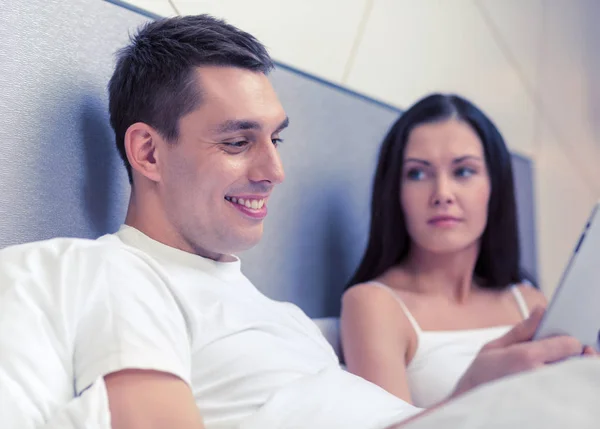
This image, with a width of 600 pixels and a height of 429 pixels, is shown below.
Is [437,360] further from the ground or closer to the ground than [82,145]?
closer to the ground

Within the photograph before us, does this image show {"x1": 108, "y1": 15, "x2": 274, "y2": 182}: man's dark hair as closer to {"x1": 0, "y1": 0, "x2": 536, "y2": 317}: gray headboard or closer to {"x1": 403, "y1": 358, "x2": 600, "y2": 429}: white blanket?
{"x1": 0, "y1": 0, "x2": 536, "y2": 317}: gray headboard

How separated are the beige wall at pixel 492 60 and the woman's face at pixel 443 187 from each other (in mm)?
229

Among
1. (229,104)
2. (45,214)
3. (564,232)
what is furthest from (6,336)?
(564,232)

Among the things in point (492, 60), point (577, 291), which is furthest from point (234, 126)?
point (492, 60)

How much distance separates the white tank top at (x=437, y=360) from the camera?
→ 129 cm

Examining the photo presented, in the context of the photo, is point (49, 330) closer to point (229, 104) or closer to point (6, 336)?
point (6, 336)

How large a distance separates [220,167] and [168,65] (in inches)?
5.8

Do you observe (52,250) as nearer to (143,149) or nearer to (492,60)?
(143,149)

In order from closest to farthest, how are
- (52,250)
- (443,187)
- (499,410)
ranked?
(499,410), (52,250), (443,187)

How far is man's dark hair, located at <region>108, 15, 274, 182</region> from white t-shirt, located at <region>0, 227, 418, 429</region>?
5.9 inches

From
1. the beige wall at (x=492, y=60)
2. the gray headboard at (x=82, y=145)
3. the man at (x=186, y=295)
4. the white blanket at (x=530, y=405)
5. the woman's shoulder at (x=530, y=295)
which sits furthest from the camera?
the woman's shoulder at (x=530, y=295)

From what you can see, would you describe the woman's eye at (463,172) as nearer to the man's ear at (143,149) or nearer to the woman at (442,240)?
the woman at (442,240)

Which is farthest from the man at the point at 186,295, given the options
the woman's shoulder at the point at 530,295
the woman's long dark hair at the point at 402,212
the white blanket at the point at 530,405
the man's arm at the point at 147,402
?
the woman's shoulder at the point at 530,295

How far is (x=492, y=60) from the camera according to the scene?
2.16m
